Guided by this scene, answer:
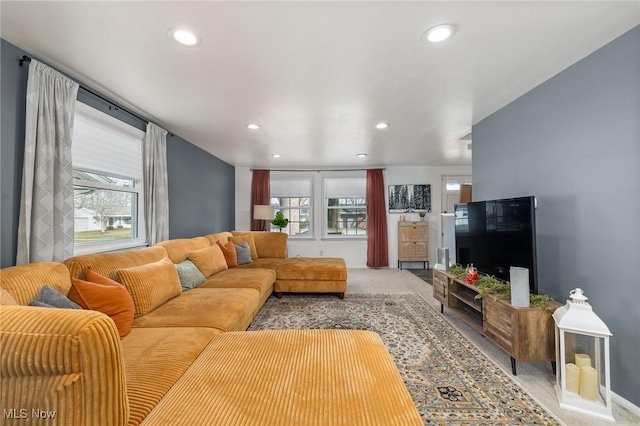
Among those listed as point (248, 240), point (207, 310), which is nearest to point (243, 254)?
point (248, 240)

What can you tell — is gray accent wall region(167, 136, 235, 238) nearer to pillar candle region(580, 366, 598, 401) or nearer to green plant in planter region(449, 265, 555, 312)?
green plant in planter region(449, 265, 555, 312)

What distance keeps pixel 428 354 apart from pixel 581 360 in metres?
0.95

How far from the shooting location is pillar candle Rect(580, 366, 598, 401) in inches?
62.5

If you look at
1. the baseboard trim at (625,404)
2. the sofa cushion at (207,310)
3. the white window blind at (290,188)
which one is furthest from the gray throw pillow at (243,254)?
the baseboard trim at (625,404)

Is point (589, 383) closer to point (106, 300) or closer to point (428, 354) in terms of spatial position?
point (428, 354)

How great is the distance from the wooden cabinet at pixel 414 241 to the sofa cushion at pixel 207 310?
3.94 metres

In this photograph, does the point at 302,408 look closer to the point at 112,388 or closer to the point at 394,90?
the point at 112,388

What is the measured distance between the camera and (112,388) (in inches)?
32.2

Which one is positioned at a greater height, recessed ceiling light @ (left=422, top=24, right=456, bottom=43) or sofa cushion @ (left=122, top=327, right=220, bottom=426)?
recessed ceiling light @ (left=422, top=24, right=456, bottom=43)

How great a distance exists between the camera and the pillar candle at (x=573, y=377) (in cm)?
164

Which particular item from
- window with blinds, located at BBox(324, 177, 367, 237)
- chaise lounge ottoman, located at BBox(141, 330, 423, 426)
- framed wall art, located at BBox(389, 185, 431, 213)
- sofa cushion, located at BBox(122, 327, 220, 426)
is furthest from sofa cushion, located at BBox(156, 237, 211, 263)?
framed wall art, located at BBox(389, 185, 431, 213)

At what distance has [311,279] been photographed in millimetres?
3764

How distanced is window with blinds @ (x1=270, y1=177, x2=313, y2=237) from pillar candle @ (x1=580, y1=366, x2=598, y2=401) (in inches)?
193

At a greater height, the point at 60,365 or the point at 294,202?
the point at 294,202
